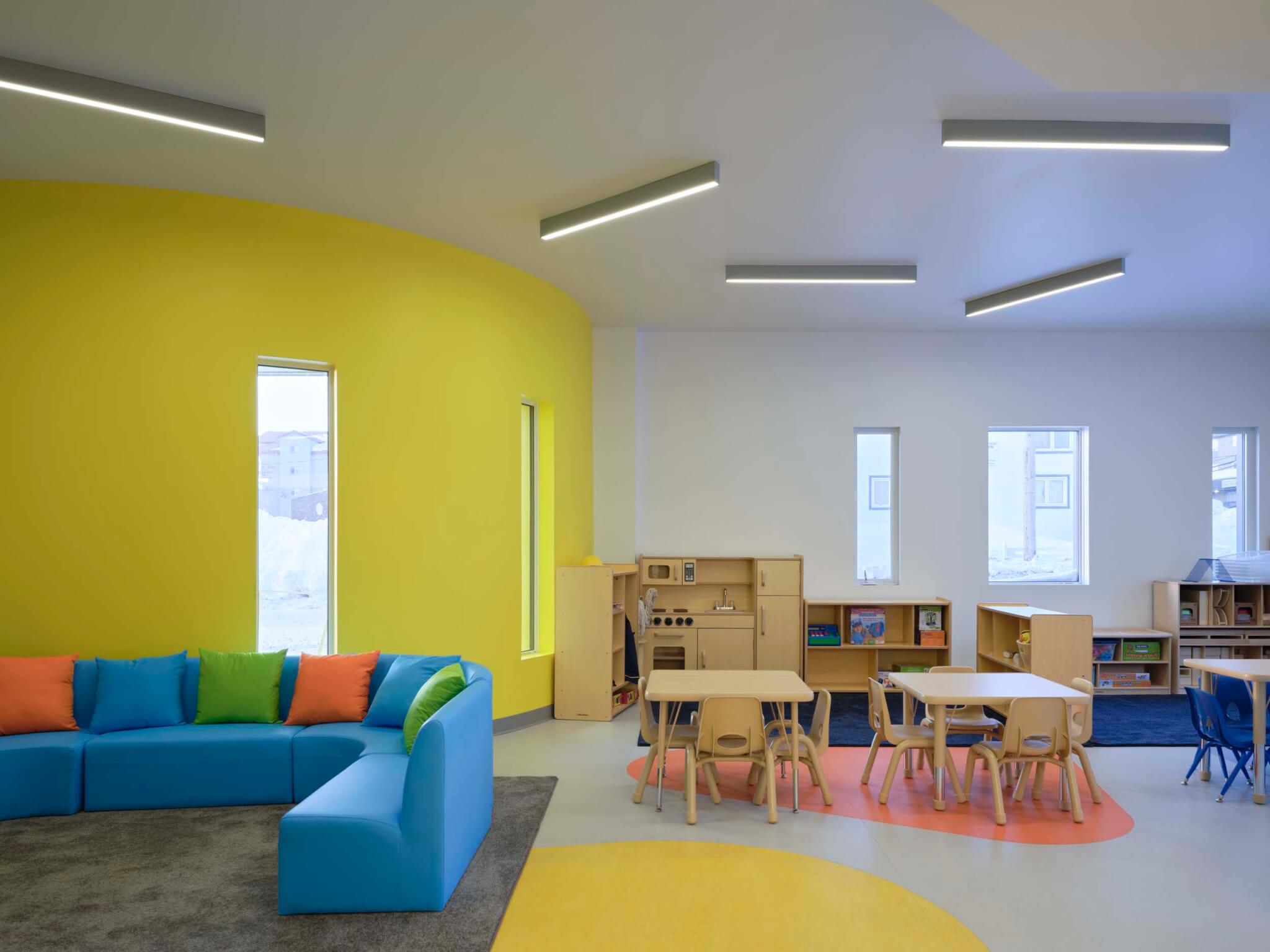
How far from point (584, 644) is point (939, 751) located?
364cm

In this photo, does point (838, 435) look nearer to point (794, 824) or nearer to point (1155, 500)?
point (1155, 500)

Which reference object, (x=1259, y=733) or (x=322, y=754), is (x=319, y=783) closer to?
(x=322, y=754)

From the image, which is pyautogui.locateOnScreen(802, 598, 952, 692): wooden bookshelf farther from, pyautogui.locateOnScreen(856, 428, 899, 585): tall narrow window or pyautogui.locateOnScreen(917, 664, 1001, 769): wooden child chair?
pyautogui.locateOnScreen(917, 664, 1001, 769): wooden child chair

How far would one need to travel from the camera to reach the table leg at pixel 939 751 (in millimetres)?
5660

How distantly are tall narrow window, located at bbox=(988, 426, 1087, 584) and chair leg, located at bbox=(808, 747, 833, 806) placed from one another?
5514 millimetres

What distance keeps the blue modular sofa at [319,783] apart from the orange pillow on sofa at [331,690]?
0.09 m

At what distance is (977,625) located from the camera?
33.2 ft

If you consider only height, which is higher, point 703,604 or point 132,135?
point 132,135

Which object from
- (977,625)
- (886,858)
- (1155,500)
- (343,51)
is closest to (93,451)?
(343,51)

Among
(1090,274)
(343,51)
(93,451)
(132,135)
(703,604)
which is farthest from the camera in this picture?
(703,604)

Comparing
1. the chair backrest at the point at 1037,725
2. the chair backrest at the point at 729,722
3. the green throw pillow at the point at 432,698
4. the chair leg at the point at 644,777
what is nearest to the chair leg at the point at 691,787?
the chair backrest at the point at 729,722

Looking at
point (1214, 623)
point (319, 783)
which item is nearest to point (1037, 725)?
point (319, 783)

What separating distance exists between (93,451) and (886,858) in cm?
580

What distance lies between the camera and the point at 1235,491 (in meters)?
10.4
